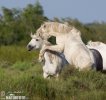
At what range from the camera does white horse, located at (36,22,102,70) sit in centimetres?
1345

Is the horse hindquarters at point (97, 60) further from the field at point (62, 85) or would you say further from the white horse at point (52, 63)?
the field at point (62, 85)

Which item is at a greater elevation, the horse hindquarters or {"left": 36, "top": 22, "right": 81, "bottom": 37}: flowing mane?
{"left": 36, "top": 22, "right": 81, "bottom": 37}: flowing mane

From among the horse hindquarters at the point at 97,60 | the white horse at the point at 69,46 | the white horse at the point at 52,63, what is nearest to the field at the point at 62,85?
the white horse at the point at 52,63

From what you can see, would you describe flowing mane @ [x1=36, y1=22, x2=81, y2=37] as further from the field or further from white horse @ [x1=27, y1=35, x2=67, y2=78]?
the field

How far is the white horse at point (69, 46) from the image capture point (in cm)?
→ 1345

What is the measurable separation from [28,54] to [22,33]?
10.3 metres

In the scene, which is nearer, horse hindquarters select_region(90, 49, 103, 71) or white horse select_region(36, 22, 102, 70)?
white horse select_region(36, 22, 102, 70)

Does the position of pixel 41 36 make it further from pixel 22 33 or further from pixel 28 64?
pixel 22 33

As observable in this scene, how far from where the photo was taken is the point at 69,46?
1363 centimetres

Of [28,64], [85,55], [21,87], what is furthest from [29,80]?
[28,64]

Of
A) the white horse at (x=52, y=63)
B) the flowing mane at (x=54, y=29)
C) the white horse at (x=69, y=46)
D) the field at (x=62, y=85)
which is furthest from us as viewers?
the flowing mane at (x=54, y=29)

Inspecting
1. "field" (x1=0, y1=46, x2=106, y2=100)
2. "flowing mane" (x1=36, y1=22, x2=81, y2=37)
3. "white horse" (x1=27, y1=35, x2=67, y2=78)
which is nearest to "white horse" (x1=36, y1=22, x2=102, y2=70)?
"flowing mane" (x1=36, y1=22, x2=81, y2=37)

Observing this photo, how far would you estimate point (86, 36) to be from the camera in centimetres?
3222

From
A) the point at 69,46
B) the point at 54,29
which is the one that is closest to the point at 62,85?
the point at 69,46
